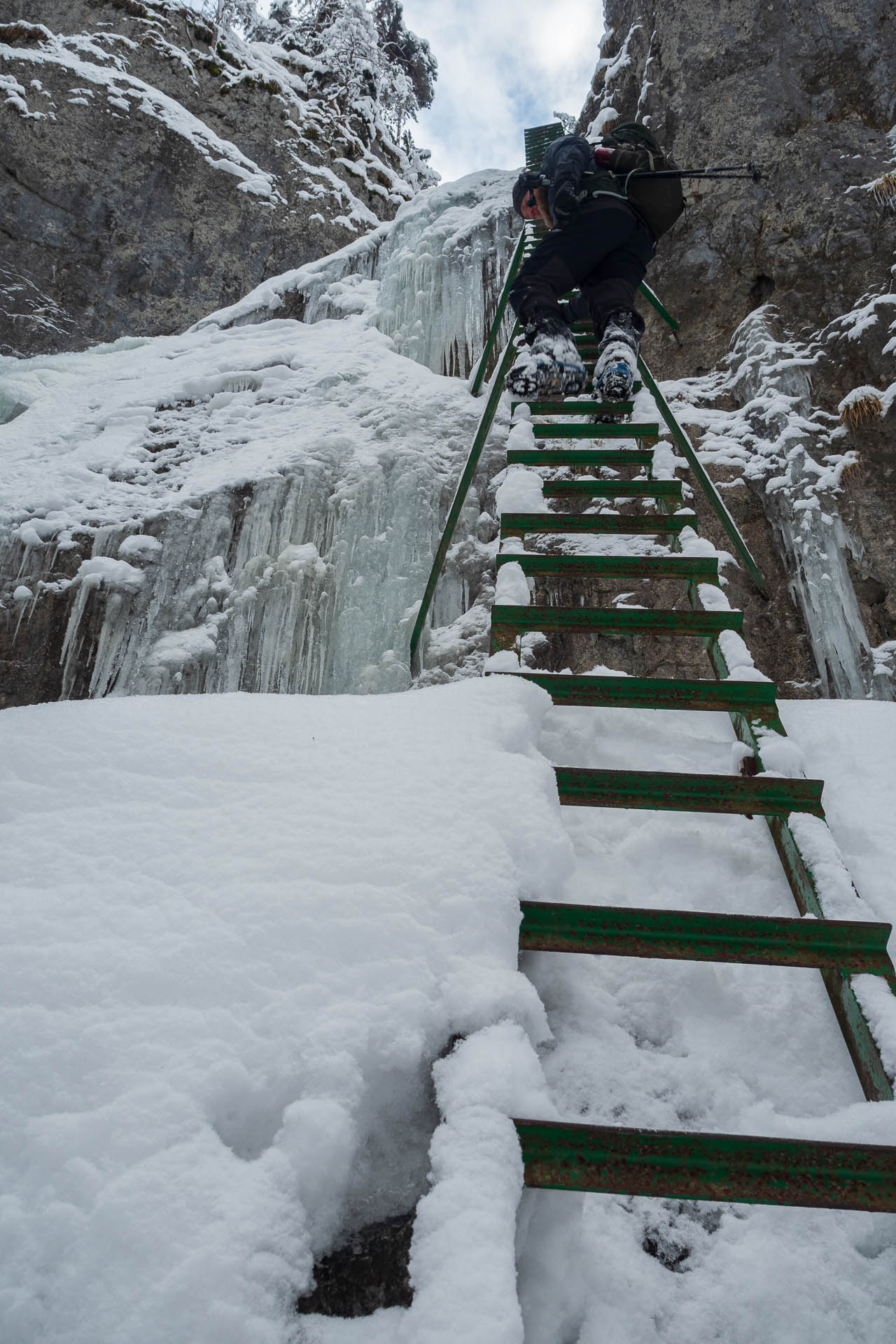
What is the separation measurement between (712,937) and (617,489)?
6.25ft

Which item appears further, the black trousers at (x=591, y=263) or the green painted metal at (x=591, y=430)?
the black trousers at (x=591, y=263)

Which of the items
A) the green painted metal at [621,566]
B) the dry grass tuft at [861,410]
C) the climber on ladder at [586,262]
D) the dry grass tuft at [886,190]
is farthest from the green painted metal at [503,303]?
the dry grass tuft at [886,190]

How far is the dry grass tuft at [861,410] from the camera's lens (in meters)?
3.91

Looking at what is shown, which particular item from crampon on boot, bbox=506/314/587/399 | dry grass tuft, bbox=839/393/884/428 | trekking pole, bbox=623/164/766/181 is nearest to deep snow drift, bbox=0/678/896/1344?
crampon on boot, bbox=506/314/587/399

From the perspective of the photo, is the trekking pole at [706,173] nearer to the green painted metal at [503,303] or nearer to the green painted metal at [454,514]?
the green painted metal at [503,303]

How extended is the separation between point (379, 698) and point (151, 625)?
232cm

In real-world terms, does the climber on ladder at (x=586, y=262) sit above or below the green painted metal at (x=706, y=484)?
above

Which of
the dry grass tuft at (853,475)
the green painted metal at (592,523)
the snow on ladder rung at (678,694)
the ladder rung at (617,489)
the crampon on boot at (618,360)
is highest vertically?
the crampon on boot at (618,360)

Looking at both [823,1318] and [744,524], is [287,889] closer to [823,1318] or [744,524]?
[823,1318]

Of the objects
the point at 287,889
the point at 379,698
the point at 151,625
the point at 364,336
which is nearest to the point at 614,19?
the point at 364,336

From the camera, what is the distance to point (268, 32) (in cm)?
1290

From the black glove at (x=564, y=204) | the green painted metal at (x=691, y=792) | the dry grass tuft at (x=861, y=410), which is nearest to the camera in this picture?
the green painted metal at (x=691, y=792)

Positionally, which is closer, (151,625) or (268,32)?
(151,625)

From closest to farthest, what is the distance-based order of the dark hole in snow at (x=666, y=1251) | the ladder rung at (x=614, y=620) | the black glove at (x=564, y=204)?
the dark hole in snow at (x=666, y=1251) < the ladder rung at (x=614, y=620) < the black glove at (x=564, y=204)
